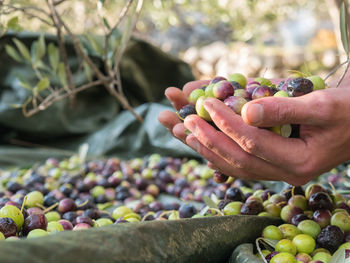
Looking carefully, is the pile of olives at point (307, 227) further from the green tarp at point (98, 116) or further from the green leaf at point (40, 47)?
the green leaf at point (40, 47)

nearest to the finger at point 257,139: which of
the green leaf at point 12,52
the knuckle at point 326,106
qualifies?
the knuckle at point 326,106

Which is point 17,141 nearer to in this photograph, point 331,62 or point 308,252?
point 308,252

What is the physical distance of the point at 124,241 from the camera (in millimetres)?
1084

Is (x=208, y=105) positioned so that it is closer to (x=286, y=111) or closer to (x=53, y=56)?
(x=286, y=111)

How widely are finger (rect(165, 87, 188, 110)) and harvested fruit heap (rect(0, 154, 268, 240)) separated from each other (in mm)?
474

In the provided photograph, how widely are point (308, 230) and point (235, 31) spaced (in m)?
5.59

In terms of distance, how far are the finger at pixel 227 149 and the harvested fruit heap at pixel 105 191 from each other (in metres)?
0.48

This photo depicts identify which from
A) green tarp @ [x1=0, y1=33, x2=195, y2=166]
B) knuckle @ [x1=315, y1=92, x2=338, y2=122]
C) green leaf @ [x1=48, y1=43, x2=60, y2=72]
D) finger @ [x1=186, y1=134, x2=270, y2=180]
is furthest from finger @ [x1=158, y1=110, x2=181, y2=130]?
green tarp @ [x1=0, y1=33, x2=195, y2=166]

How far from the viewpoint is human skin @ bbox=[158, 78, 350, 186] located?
117 centimetres

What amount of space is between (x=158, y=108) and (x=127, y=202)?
1.54m

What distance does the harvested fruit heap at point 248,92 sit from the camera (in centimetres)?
132

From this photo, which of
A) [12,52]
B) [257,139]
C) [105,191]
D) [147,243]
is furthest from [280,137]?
[12,52]

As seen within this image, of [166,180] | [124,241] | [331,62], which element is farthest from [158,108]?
[331,62]

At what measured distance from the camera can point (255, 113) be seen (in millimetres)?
1151
